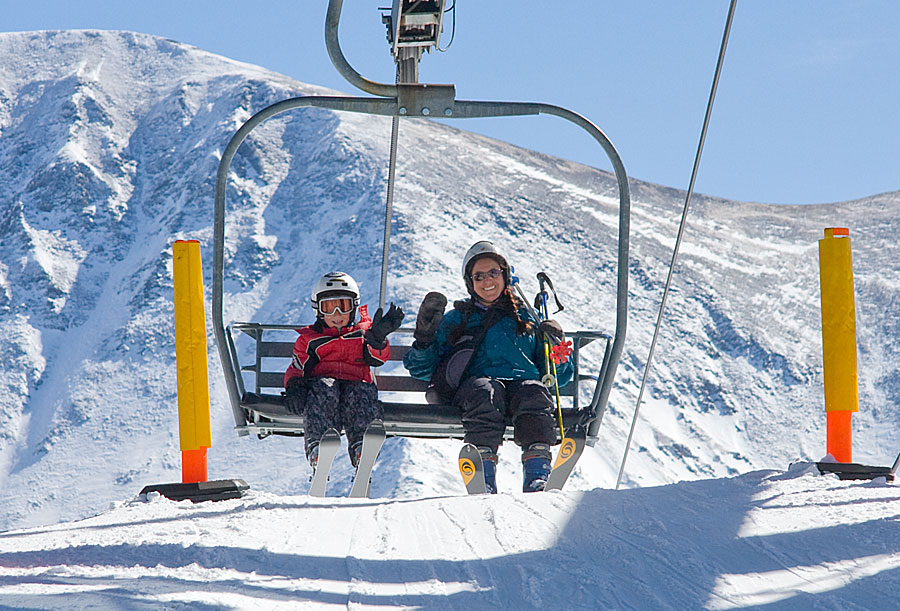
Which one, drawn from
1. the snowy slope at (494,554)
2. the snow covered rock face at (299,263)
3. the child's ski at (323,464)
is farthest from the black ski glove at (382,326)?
the snow covered rock face at (299,263)

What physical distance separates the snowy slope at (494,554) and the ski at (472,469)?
2.43ft

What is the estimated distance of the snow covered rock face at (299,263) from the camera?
69500mm

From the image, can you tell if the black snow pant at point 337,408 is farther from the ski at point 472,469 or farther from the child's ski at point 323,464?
the ski at point 472,469

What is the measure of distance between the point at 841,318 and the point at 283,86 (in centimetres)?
10876

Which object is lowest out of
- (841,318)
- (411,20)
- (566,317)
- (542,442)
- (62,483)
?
(62,483)

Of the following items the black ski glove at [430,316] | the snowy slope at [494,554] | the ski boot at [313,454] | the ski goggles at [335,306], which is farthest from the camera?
the ski goggles at [335,306]

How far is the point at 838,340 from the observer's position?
4.22 m

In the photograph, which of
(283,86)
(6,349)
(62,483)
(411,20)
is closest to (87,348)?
(6,349)

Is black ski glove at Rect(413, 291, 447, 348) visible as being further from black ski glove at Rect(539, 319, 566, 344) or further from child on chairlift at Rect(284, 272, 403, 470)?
black ski glove at Rect(539, 319, 566, 344)

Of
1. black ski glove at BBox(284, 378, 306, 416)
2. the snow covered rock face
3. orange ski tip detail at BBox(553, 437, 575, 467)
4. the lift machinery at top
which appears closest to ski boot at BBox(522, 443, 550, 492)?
orange ski tip detail at BBox(553, 437, 575, 467)

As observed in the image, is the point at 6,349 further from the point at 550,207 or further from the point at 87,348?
the point at 550,207

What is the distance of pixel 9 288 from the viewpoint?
99000 mm

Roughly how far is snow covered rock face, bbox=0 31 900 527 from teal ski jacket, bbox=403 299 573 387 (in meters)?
49.8

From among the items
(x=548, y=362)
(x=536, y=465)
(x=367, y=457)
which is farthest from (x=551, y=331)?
(x=367, y=457)
